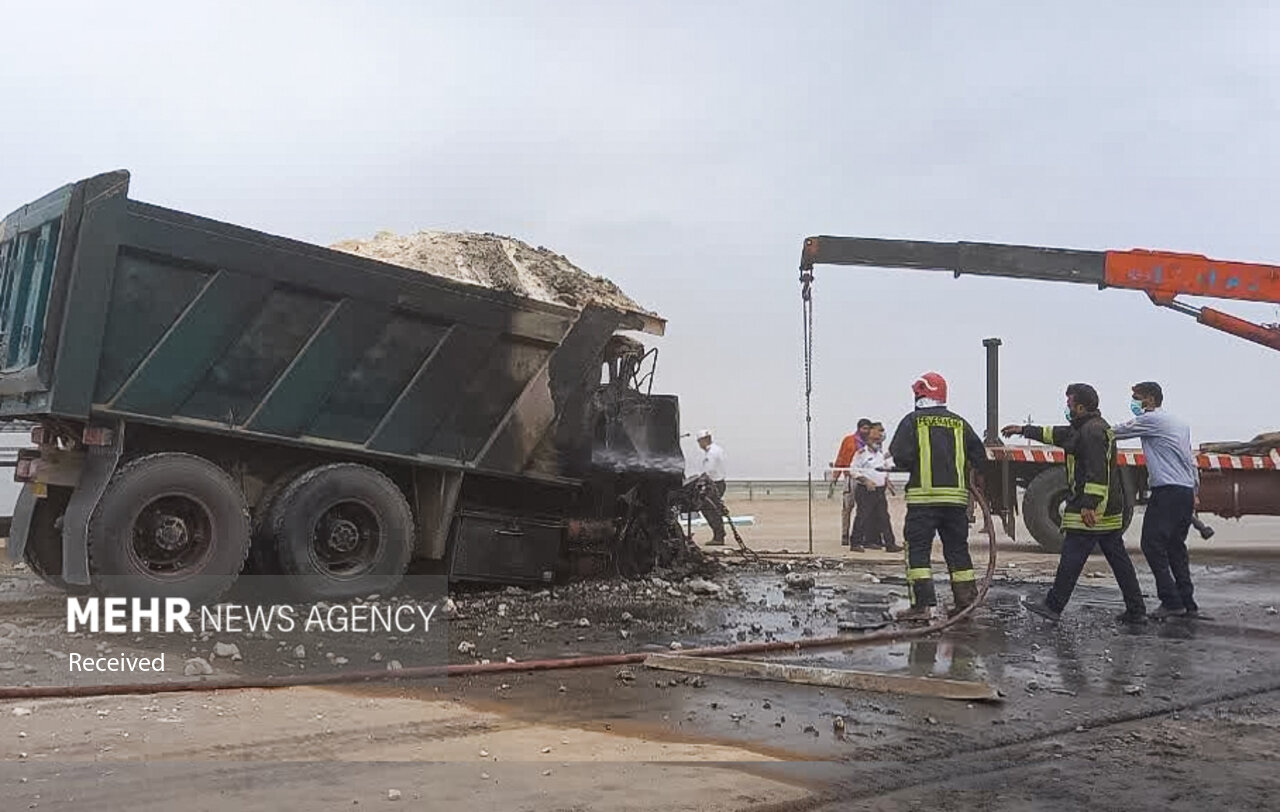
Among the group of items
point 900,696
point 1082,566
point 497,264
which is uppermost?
point 497,264

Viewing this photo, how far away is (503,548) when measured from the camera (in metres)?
8.34

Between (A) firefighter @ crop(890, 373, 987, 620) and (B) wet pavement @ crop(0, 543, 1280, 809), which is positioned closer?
(B) wet pavement @ crop(0, 543, 1280, 809)

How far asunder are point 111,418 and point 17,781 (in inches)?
145

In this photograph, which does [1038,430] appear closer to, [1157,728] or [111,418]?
[1157,728]

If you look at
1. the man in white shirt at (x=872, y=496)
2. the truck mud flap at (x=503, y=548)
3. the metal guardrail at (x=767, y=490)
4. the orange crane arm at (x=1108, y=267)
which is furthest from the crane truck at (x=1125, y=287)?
the metal guardrail at (x=767, y=490)

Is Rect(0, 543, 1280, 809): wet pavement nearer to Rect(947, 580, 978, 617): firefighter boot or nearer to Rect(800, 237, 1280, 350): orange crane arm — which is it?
Rect(947, 580, 978, 617): firefighter boot

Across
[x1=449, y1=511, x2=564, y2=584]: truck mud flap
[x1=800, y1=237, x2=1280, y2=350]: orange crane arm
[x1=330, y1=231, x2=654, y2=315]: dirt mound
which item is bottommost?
[x1=449, y1=511, x2=564, y2=584]: truck mud flap

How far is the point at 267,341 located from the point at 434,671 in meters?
2.99

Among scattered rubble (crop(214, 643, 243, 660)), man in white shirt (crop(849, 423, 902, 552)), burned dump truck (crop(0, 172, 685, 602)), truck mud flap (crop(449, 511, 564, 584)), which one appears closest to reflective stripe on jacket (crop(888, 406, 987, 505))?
burned dump truck (crop(0, 172, 685, 602))

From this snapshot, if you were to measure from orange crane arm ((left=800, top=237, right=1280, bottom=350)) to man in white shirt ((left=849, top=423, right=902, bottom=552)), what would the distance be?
7.76 feet

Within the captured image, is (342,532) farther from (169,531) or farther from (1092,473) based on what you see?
(1092,473)

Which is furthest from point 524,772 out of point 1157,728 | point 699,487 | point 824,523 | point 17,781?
point 824,523

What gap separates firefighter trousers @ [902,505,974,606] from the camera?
7.31 m

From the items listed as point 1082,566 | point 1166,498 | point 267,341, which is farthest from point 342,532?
point 1166,498
